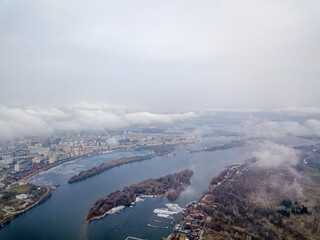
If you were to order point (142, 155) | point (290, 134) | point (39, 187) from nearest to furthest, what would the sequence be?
point (39, 187) → point (142, 155) → point (290, 134)

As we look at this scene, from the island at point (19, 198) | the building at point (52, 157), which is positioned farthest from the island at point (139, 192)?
the building at point (52, 157)

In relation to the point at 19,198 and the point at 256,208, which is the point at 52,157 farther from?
the point at 256,208

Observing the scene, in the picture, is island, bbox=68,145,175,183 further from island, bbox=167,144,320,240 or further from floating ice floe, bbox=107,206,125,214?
island, bbox=167,144,320,240

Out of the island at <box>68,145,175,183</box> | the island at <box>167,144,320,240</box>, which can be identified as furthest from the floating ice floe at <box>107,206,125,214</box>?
the island at <box>68,145,175,183</box>

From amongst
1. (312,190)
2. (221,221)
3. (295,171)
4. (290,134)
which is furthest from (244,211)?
(290,134)

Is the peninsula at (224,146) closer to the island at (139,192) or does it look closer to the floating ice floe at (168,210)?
the island at (139,192)

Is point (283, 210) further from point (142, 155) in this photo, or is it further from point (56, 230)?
point (142, 155)

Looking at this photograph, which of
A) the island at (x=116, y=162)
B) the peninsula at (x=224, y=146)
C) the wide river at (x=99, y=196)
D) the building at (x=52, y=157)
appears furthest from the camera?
the peninsula at (x=224, y=146)
